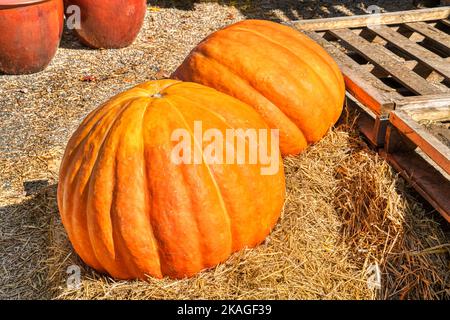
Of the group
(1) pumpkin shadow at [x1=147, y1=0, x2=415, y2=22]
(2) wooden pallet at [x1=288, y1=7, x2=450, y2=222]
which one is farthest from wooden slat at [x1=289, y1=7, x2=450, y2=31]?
(1) pumpkin shadow at [x1=147, y1=0, x2=415, y2=22]

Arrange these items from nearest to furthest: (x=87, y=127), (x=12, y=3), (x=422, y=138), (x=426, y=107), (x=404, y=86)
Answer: (x=87, y=127)
(x=422, y=138)
(x=426, y=107)
(x=404, y=86)
(x=12, y=3)

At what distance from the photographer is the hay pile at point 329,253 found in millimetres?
2418

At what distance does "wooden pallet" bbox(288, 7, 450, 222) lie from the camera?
9.49 feet

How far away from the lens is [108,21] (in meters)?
6.09

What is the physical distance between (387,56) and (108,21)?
3.30 metres

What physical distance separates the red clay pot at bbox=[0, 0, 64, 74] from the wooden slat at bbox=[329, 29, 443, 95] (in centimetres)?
286

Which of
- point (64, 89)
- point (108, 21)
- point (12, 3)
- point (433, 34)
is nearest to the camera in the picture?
point (433, 34)

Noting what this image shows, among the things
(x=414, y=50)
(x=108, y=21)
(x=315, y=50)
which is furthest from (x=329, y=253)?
(x=108, y=21)

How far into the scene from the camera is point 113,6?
19.9 ft

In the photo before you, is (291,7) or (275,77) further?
(291,7)

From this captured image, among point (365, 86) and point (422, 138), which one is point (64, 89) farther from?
point (422, 138)
